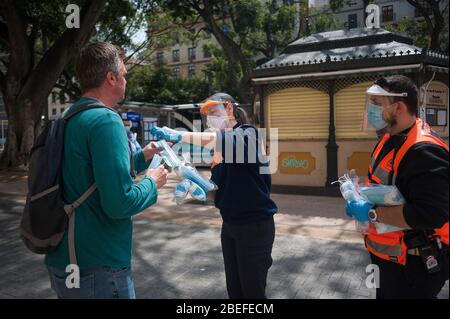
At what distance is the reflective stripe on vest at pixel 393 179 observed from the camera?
190 cm

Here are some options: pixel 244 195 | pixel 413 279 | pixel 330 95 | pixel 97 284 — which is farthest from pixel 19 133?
pixel 413 279

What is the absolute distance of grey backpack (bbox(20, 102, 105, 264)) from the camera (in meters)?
1.80

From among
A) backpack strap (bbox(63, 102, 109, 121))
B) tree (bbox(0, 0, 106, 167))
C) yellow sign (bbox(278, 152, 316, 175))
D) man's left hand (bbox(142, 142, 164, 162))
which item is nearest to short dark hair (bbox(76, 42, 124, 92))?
backpack strap (bbox(63, 102, 109, 121))

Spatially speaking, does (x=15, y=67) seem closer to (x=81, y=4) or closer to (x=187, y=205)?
(x=81, y=4)

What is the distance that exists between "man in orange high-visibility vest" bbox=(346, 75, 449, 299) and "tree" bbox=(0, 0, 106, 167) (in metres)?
12.0

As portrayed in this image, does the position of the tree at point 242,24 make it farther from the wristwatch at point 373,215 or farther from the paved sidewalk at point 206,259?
the wristwatch at point 373,215

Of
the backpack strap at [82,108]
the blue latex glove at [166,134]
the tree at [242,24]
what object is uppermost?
the tree at [242,24]

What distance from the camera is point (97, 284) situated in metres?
1.86

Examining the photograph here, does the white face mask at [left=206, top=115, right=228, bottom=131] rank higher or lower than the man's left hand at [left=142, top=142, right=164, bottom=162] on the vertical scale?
higher

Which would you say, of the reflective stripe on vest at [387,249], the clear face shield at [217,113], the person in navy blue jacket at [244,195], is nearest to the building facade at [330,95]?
the clear face shield at [217,113]

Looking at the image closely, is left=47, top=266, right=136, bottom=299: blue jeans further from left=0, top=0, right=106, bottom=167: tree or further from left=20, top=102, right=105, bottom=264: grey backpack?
left=0, top=0, right=106, bottom=167: tree

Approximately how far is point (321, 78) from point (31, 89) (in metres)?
10.3

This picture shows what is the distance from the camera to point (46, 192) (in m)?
1.80

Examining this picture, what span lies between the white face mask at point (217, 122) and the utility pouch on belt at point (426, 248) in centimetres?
140
